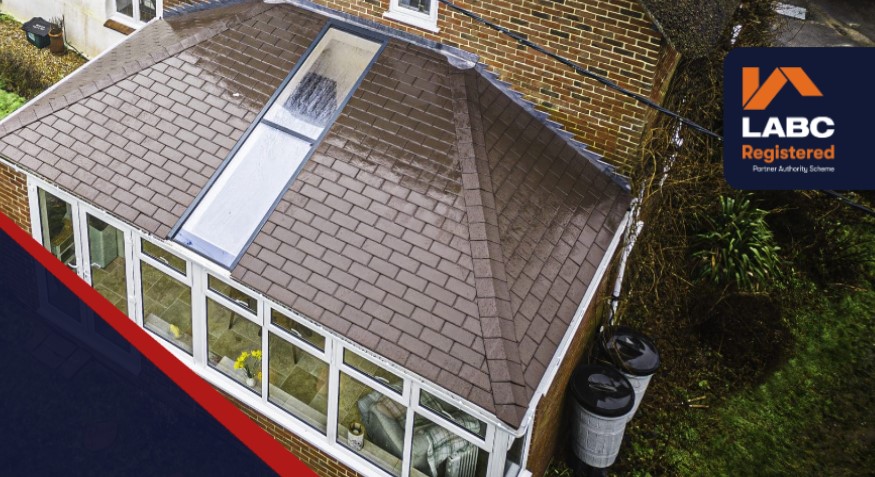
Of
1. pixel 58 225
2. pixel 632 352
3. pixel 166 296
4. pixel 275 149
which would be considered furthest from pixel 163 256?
pixel 632 352

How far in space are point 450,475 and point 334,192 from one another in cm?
292

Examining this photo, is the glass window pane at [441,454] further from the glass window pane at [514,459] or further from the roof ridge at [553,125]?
the roof ridge at [553,125]

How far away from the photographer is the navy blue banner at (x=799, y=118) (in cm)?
846

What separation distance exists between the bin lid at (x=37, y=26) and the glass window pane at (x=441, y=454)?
10.6 metres

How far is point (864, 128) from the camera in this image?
8453 mm

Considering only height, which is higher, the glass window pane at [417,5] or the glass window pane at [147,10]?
the glass window pane at [417,5]

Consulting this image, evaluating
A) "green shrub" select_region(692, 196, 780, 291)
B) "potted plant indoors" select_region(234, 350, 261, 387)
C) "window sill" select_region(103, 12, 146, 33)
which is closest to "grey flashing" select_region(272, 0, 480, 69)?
"potted plant indoors" select_region(234, 350, 261, 387)

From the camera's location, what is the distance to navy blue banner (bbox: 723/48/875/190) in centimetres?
846

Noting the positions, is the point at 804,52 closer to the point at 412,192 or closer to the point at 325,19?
the point at 412,192

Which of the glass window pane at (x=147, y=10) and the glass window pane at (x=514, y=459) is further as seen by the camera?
the glass window pane at (x=147, y=10)

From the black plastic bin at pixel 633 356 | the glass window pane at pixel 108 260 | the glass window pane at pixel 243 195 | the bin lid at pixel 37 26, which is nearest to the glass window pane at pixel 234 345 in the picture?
the glass window pane at pixel 243 195

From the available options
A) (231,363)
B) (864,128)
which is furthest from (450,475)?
(864,128)

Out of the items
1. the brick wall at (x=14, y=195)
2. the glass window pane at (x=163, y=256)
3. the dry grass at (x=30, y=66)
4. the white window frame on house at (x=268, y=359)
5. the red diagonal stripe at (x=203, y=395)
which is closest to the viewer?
the red diagonal stripe at (x=203, y=395)

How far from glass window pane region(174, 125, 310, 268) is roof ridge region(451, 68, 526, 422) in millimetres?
1631
